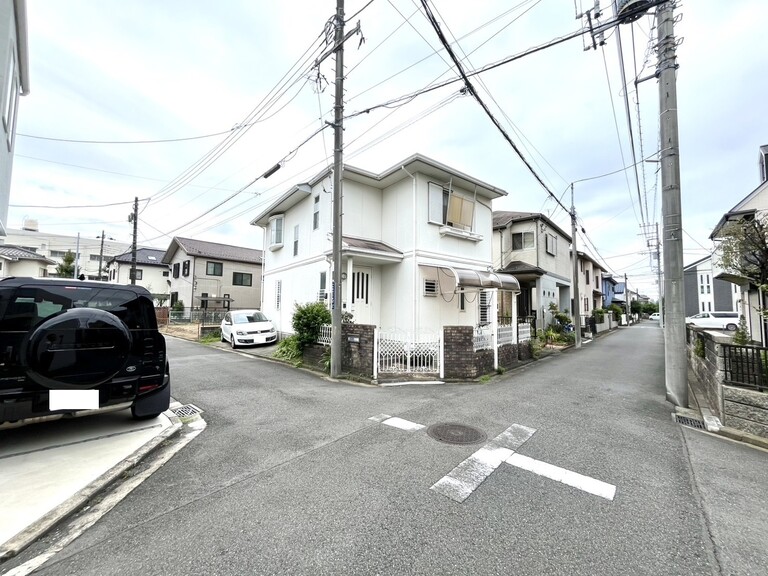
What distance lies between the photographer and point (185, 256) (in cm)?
2722

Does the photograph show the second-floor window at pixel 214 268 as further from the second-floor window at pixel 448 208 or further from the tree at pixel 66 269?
the second-floor window at pixel 448 208

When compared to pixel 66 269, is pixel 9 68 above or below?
above

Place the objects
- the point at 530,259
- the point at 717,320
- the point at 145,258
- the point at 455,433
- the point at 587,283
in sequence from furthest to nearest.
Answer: the point at 145,258, the point at 587,283, the point at 717,320, the point at 530,259, the point at 455,433

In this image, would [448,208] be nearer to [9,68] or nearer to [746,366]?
[746,366]

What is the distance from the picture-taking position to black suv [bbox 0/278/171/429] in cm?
340

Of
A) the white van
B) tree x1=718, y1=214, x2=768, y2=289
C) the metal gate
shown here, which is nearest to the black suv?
the metal gate

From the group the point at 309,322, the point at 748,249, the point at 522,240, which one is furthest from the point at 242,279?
the point at 748,249

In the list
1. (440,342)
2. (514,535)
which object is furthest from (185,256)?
(514,535)

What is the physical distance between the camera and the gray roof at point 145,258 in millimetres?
31602

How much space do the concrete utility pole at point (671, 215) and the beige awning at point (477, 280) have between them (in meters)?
4.36

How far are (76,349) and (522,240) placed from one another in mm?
18436

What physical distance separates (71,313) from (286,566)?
3.57m

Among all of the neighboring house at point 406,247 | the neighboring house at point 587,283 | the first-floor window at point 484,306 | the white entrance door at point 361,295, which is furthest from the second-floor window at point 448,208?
the neighboring house at point 587,283

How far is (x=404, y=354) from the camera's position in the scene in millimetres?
8297
